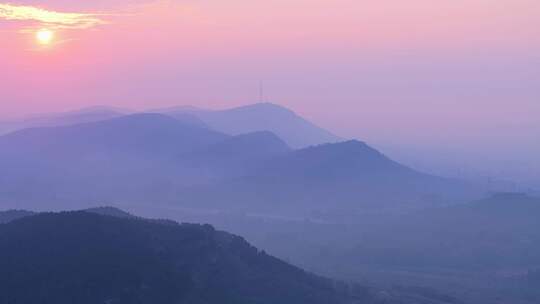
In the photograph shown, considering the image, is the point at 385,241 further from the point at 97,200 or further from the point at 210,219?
the point at 97,200

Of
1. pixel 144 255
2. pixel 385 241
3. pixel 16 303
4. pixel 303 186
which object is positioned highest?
pixel 303 186

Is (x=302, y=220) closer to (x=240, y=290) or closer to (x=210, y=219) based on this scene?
(x=210, y=219)

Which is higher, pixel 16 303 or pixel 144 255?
pixel 144 255

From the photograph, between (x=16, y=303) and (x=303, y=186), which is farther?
(x=303, y=186)

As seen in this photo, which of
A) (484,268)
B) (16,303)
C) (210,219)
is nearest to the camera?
(16,303)

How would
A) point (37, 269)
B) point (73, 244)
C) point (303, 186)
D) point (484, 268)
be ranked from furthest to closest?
point (303, 186)
point (484, 268)
point (73, 244)
point (37, 269)

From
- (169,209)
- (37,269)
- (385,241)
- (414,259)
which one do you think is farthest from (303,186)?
(37,269)

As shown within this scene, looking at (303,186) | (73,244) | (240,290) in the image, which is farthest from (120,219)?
(303,186)
